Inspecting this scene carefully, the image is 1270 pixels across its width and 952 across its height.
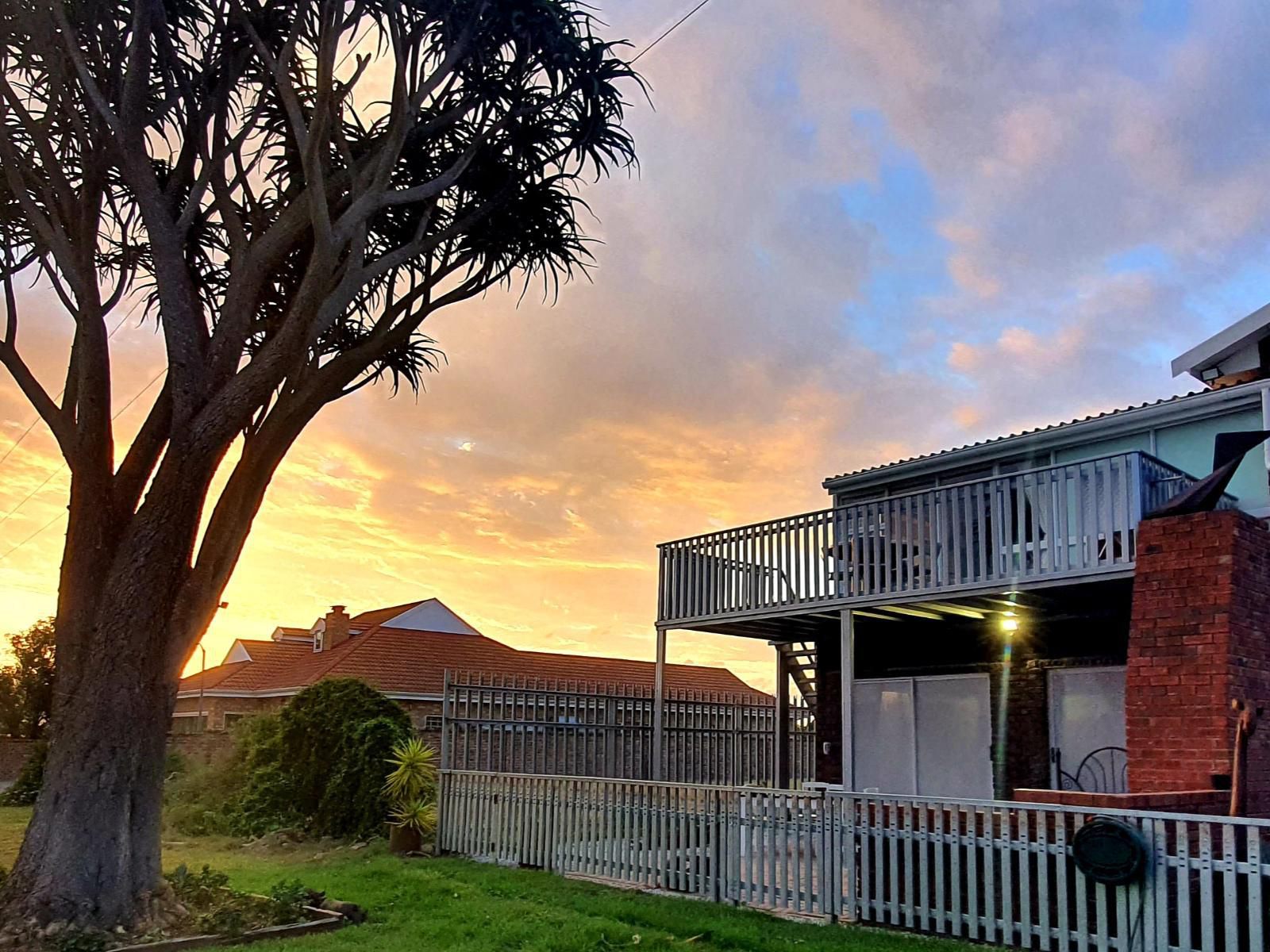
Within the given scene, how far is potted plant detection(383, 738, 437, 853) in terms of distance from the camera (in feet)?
40.4

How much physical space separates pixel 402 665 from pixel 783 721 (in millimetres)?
11270

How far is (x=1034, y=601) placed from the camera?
11.7 meters

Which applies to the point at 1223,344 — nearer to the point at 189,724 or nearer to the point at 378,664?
the point at 378,664

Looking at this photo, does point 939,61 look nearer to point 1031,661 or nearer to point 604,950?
point 1031,661

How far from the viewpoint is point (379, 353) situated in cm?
977

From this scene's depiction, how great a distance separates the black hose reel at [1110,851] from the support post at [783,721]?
929 cm

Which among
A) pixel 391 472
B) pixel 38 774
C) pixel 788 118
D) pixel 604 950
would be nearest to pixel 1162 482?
pixel 788 118

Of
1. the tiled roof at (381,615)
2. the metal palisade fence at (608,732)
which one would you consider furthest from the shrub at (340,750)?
the tiled roof at (381,615)

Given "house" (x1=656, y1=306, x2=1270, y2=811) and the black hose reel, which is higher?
"house" (x1=656, y1=306, x2=1270, y2=811)

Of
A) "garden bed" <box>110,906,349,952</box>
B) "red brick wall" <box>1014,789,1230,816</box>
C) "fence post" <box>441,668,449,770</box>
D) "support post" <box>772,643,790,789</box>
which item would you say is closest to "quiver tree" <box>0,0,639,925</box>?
"garden bed" <box>110,906,349,952</box>

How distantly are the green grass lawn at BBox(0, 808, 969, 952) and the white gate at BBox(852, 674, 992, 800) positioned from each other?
4580 millimetres

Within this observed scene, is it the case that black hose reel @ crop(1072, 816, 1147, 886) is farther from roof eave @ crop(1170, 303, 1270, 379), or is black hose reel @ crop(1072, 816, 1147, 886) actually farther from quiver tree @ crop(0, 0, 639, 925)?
roof eave @ crop(1170, 303, 1270, 379)

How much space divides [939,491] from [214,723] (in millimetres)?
20286

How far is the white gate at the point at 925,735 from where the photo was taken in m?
13.0
